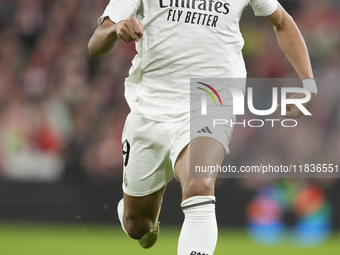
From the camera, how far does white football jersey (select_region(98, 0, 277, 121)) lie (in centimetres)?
360

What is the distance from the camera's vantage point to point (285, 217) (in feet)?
24.2

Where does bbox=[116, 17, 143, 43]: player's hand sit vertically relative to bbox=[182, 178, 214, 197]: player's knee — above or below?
above

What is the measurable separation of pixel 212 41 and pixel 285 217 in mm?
4295

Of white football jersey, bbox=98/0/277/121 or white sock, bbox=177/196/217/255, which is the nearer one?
white sock, bbox=177/196/217/255

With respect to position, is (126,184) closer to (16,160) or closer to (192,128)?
(192,128)

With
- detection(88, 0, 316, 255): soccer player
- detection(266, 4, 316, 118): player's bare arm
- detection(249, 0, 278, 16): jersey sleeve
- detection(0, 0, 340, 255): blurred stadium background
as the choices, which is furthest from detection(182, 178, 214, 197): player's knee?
detection(0, 0, 340, 255): blurred stadium background

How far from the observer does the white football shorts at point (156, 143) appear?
346 centimetres

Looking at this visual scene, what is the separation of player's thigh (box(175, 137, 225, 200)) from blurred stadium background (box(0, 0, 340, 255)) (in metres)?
2.92

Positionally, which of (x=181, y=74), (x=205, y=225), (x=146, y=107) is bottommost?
(x=205, y=225)

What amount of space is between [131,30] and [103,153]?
17.4 feet

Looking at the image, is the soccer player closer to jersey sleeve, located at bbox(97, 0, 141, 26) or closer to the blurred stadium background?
jersey sleeve, located at bbox(97, 0, 141, 26)

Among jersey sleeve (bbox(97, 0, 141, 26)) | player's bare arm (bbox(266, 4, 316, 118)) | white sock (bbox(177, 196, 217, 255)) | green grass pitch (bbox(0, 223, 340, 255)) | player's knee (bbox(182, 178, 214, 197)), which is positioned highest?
jersey sleeve (bbox(97, 0, 141, 26))

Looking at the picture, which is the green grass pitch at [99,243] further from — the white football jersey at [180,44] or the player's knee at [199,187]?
the player's knee at [199,187]

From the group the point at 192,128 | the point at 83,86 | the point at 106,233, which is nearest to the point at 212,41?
the point at 192,128
